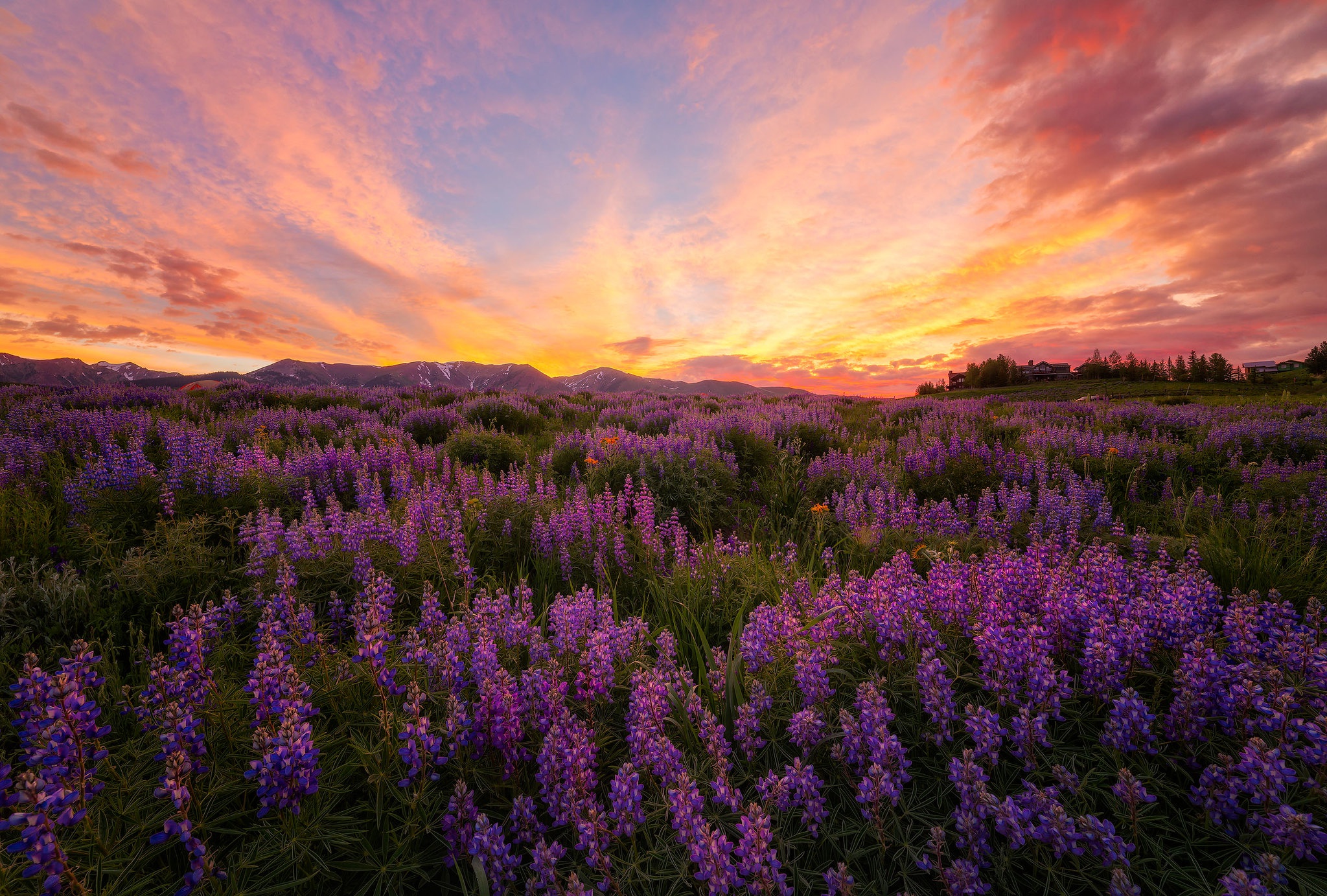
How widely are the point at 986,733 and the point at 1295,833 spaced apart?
87 cm

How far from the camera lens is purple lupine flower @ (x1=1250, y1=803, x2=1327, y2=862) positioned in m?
1.64

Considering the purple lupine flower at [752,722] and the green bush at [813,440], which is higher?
the green bush at [813,440]

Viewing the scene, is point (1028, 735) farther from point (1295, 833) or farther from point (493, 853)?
point (493, 853)

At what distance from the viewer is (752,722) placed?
7.88ft

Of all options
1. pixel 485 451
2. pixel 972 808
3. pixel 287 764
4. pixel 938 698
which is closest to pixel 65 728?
pixel 287 764

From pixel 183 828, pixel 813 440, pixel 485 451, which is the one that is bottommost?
pixel 183 828

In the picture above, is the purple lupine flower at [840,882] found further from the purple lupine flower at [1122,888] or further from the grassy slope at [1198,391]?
the grassy slope at [1198,391]

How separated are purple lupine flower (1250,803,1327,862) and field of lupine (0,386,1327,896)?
1 centimetres

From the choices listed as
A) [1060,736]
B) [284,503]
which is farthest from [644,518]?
[284,503]

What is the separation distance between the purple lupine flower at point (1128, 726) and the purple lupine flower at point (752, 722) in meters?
1.44

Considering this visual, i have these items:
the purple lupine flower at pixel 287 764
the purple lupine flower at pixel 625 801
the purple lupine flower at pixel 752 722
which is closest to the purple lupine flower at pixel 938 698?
the purple lupine flower at pixel 752 722

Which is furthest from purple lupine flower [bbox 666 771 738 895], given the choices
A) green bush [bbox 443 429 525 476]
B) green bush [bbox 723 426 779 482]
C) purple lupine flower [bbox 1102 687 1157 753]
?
green bush [bbox 443 429 525 476]

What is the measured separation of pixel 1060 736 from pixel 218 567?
582 cm

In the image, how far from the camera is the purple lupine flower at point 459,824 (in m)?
1.94
